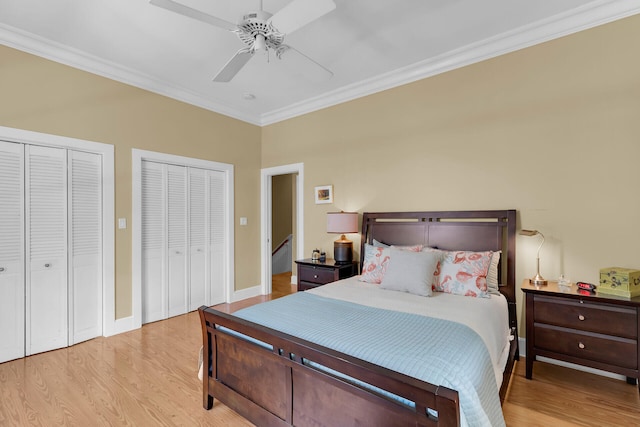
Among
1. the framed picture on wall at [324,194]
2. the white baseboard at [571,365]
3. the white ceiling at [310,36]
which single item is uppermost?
the white ceiling at [310,36]

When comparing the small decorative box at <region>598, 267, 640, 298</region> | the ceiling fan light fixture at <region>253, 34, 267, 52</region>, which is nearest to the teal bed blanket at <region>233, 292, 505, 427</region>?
the small decorative box at <region>598, 267, 640, 298</region>

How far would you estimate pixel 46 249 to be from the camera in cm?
298

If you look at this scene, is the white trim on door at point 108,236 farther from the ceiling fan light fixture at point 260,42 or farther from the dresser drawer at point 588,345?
the dresser drawer at point 588,345

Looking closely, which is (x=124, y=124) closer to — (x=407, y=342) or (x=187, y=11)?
(x=187, y=11)

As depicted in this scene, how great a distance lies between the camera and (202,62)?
330cm

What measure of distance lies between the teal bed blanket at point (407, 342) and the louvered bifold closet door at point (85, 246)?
2235 mm

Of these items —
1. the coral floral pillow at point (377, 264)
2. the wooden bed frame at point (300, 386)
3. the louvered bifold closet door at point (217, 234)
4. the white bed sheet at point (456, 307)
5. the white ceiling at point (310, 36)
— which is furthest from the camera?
the louvered bifold closet door at point (217, 234)

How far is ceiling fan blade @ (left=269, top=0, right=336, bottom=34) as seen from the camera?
1.71 m

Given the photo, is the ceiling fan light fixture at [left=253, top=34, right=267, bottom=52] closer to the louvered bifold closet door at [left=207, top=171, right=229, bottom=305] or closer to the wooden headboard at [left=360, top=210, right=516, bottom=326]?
the wooden headboard at [left=360, top=210, right=516, bottom=326]

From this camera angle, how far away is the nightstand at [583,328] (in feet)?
6.98

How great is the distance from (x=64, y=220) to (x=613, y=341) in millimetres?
4848

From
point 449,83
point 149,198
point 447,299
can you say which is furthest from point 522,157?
point 149,198

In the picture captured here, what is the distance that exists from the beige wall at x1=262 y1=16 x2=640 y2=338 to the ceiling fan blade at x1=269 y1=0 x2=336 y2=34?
2061 mm

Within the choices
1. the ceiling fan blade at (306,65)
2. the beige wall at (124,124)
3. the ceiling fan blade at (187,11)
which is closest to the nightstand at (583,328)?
the ceiling fan blade at (306,65)
